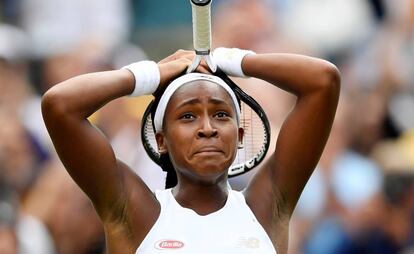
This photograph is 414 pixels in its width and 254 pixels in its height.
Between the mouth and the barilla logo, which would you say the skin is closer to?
the mouth

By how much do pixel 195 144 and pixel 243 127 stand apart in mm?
409

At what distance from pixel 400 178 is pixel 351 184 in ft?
1.09

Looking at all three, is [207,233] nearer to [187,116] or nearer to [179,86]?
[187,116]

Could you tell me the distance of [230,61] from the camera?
534 centimetres

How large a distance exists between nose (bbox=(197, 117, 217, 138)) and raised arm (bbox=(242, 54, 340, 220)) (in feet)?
1.09

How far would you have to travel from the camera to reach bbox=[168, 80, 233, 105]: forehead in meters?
5.19

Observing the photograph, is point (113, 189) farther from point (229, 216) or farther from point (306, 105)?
point (306, 105)

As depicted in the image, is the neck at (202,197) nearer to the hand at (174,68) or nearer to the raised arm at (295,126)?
the raised arm at (295,126)

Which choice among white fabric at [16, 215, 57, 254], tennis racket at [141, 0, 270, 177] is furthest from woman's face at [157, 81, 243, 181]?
white fabric at [16, 215, 57, 254]

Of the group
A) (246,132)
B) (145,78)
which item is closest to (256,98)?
(246,132)

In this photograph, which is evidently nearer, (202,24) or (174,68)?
(202,24)

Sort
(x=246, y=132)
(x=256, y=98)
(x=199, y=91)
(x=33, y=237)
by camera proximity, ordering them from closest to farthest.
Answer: (x=199, y=91), (x=246, y=132), (x=33, y=237), (x=256, y=98)

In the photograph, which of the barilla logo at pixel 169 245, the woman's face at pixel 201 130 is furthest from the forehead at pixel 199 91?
the barilla logo at pixel 169 245

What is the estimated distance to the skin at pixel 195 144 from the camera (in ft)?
16.7
